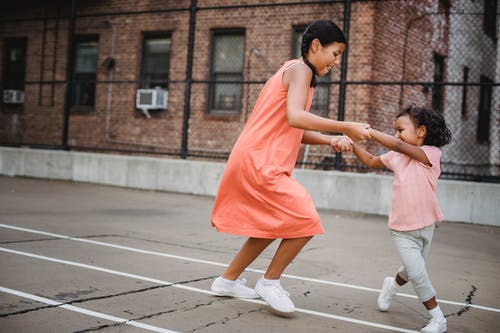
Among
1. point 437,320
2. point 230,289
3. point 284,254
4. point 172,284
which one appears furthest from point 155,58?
point 437,320

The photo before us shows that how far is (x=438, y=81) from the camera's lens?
53.4 feet

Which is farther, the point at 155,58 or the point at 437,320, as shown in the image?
the point at 155,58

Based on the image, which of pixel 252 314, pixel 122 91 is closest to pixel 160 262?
pixel 252 314

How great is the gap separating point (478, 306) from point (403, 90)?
35.5ft

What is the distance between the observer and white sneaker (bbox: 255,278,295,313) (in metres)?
3.30

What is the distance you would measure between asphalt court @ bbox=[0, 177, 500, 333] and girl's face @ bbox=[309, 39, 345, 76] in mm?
1513

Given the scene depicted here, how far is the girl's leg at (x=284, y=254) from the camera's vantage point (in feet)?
11.1

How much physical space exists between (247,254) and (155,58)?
12900 millimetres

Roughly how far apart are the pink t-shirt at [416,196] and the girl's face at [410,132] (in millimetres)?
75

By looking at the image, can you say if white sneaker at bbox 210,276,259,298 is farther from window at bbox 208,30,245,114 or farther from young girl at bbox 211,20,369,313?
window at bbox 208,30,245,114

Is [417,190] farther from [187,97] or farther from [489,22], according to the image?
[489,22]

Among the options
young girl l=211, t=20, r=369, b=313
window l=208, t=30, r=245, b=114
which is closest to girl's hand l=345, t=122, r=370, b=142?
young girl l=211, t=20, r=369, b=313

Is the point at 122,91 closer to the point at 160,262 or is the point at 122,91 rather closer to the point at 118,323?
the point at 160,262

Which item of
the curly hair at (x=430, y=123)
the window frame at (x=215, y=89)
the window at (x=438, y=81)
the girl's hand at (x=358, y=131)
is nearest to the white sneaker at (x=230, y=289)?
the girl's hand at (x=358, y=131)
